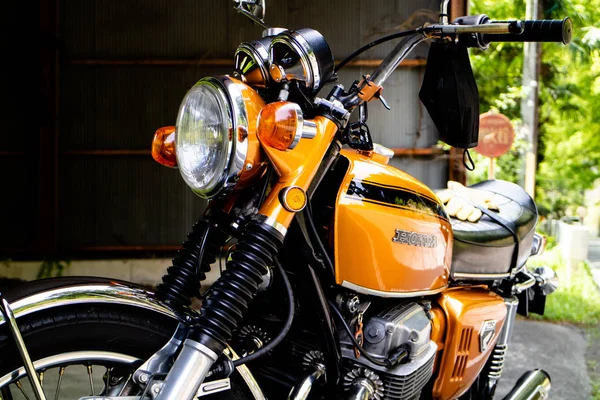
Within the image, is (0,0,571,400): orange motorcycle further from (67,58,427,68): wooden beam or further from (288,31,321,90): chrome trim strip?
(67,58,427,68): wooden beam

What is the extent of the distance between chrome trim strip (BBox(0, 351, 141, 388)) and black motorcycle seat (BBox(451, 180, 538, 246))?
1302 mm

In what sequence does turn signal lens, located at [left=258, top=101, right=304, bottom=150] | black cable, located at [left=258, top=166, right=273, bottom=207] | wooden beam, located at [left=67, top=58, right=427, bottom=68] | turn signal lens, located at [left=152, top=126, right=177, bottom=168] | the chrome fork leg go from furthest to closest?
wooden beam, located at [left=67, top=58, right=427, bottom=68] → turn signal lens, located at [left=152, top=126, right=177, bottom=168] → black cable, located at [left=258, top=166, right=273, bottom=207] → turn signal lens, located at [left=258, top=101, right=304, bottom=150] → the chrome fork leg

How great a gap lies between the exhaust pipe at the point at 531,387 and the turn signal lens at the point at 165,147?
5.62 ft

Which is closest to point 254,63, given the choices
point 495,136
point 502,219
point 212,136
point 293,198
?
point 212,136

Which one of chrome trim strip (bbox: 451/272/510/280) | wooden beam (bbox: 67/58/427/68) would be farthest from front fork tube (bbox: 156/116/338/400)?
wooden beam (bbox: 67/58/427/68)

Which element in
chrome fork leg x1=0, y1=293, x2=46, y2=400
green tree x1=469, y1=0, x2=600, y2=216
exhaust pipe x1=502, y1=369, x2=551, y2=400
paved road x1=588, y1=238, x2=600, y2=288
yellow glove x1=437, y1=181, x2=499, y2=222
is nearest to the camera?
chrome fork leg x1=0, y1=293, x2=46, y2=400

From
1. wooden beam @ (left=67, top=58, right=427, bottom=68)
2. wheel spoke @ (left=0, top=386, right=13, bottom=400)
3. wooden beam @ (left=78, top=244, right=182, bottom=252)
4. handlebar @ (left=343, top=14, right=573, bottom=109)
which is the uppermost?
wooden beam @ (left=67, top=58, right=427, bottom=68)

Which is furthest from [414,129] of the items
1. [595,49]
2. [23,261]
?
[595,49]

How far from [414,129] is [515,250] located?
4.62 meters

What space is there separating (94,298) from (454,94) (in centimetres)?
119

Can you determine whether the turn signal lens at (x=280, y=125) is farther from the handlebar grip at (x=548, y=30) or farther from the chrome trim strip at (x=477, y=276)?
the chrome trim strip at (x=477, y=276)

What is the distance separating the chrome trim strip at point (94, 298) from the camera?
1.47 meters

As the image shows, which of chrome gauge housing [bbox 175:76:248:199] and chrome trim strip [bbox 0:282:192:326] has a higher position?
chrome gauge housing [bbox 175:76:248:199]

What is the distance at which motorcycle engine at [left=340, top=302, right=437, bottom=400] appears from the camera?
6.49 ft
